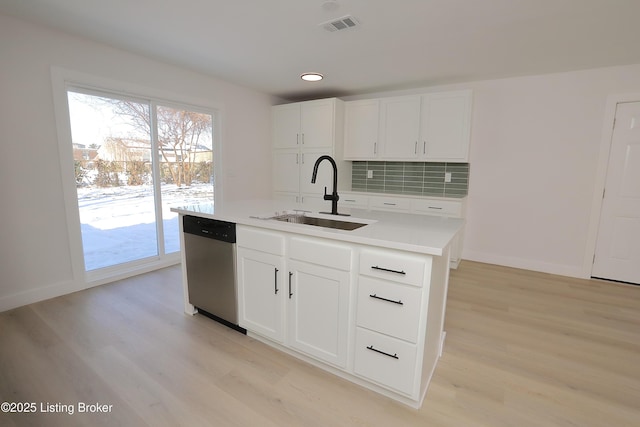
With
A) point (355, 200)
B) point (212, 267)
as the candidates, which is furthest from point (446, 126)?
point (212, 267)

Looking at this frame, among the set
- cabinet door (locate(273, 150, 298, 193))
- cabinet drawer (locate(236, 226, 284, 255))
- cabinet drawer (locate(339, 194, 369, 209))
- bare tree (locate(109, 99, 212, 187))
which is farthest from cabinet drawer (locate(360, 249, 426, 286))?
cabinet door (locate(273, 150, 298, 193))

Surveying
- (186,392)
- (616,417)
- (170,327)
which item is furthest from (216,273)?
(616,417)

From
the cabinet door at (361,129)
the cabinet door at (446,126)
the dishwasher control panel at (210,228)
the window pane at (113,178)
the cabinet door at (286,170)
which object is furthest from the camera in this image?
the cabinet door at (286,170)

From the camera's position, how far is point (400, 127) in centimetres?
401

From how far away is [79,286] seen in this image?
289 cm

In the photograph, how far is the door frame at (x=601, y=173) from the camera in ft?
10.3

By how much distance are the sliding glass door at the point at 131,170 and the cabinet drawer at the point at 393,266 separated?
9.62 feet

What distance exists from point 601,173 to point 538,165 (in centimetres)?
58

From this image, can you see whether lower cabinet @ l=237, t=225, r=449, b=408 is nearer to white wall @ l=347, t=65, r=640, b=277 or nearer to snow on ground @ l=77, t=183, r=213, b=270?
snow on ground @ l=77, t=183, r=213, b=270

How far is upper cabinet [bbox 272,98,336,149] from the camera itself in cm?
422

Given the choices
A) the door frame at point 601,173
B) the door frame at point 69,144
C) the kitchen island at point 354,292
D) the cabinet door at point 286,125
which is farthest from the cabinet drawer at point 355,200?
the door frame at point 601,173

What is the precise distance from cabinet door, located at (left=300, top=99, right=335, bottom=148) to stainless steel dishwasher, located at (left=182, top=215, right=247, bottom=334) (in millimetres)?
2498

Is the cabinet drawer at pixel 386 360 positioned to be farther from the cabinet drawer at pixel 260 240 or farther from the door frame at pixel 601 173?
the door frame at pixel 601 173

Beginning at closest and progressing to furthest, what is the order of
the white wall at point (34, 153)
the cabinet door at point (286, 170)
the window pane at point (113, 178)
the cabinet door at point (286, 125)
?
1. the white wall at point (34, 153)
2. the window pane at point (113, 178)
3. the cabinet door at point (286, 125)
4. the cabinet door at point (286, 170)
